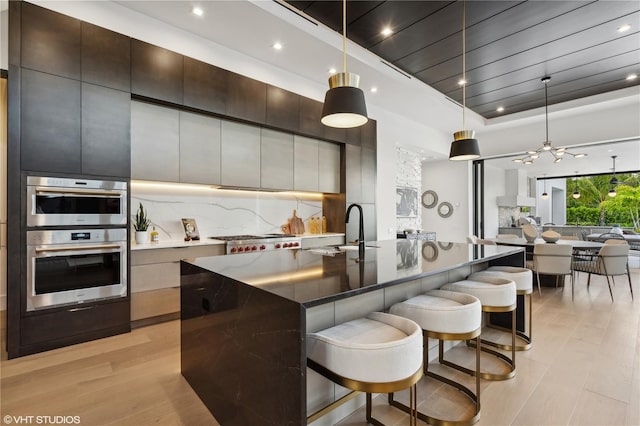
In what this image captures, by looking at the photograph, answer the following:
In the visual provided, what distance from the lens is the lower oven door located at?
8.08ft

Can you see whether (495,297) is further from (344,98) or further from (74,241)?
(74,241)

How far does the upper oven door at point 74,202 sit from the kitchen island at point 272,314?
4.26 ft

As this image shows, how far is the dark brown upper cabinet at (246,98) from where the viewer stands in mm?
3646

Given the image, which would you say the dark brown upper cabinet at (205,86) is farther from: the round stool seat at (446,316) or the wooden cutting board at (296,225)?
the round stool seat at (446,316)

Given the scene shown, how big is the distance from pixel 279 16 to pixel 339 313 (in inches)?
112

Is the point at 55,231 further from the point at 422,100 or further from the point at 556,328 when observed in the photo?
the point at 422,100

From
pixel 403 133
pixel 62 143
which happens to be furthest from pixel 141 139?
pixel 403 133

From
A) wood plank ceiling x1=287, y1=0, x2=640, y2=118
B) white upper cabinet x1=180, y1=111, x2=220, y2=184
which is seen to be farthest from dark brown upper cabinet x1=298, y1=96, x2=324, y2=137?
white upper cabinet x1=180, y1=111, x2=220, y2=184

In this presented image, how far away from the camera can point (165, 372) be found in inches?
86.1

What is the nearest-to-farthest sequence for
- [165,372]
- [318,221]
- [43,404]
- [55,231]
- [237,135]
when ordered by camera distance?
[43,404] → [165,372] → [55,231] → [237,135] → [318,221]

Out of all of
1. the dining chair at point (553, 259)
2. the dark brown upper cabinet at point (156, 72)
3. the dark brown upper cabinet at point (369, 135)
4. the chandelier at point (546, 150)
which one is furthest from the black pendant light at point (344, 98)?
the chandelier at point (546, 150)

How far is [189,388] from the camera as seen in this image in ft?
6.53

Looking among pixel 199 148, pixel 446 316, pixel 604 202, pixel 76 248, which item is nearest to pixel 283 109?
pixel 199 148

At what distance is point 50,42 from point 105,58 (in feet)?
1.22
